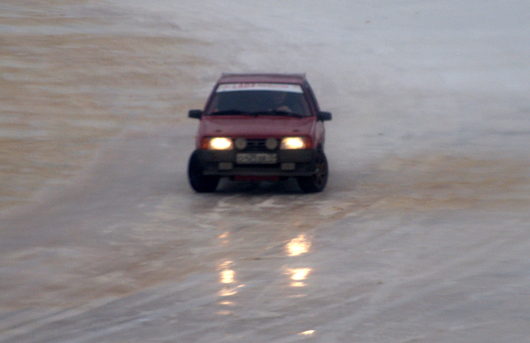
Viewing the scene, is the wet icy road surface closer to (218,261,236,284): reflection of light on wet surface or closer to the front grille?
(218,261,236,284): reflection of light on wet surface

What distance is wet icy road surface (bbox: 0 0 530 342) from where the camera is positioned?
25.9 feet

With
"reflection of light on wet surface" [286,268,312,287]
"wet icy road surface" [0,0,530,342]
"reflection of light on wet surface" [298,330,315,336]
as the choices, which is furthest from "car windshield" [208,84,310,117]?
"reflection of light on wet surface" [298,330,315,336]

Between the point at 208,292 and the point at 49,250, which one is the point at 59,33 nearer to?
the point at 49,250

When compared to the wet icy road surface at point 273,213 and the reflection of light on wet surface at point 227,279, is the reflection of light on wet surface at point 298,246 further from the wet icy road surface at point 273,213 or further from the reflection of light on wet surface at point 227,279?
the reflection of light on wet surface at point 227,279

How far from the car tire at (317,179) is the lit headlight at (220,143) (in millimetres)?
1103

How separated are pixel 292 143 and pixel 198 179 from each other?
4.83 ft

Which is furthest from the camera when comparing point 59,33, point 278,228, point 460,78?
point 59,33

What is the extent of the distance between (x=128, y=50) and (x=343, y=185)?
56.2 feet

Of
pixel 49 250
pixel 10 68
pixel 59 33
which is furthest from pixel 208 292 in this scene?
pixel 59 33

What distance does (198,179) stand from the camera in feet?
47.5

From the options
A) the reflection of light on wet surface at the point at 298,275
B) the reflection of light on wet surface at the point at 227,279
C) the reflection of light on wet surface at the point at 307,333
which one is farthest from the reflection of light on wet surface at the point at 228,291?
the reflection of light on wet surface at the point at 307,333

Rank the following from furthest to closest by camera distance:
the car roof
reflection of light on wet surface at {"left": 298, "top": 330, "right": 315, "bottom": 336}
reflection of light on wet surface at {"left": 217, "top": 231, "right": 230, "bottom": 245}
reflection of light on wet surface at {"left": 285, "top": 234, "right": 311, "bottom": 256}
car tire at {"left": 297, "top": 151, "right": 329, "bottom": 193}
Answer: the car roof → car tire at {"left": 297, "top": 151, "right": 329, "bottom": 193} → reflection of light on wet surface at {"left": 217, "top": 231, "right": 230, "bottom": 245} → reflection of light on wet surface at {"left": 285, "top": 234, "right": 311, "bottom": 256} → reflection of light on wet surface at {"left": 298, "top": 330, "right": 315, "bottom": 336}

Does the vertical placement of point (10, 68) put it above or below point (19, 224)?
above

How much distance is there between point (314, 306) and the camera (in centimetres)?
813
